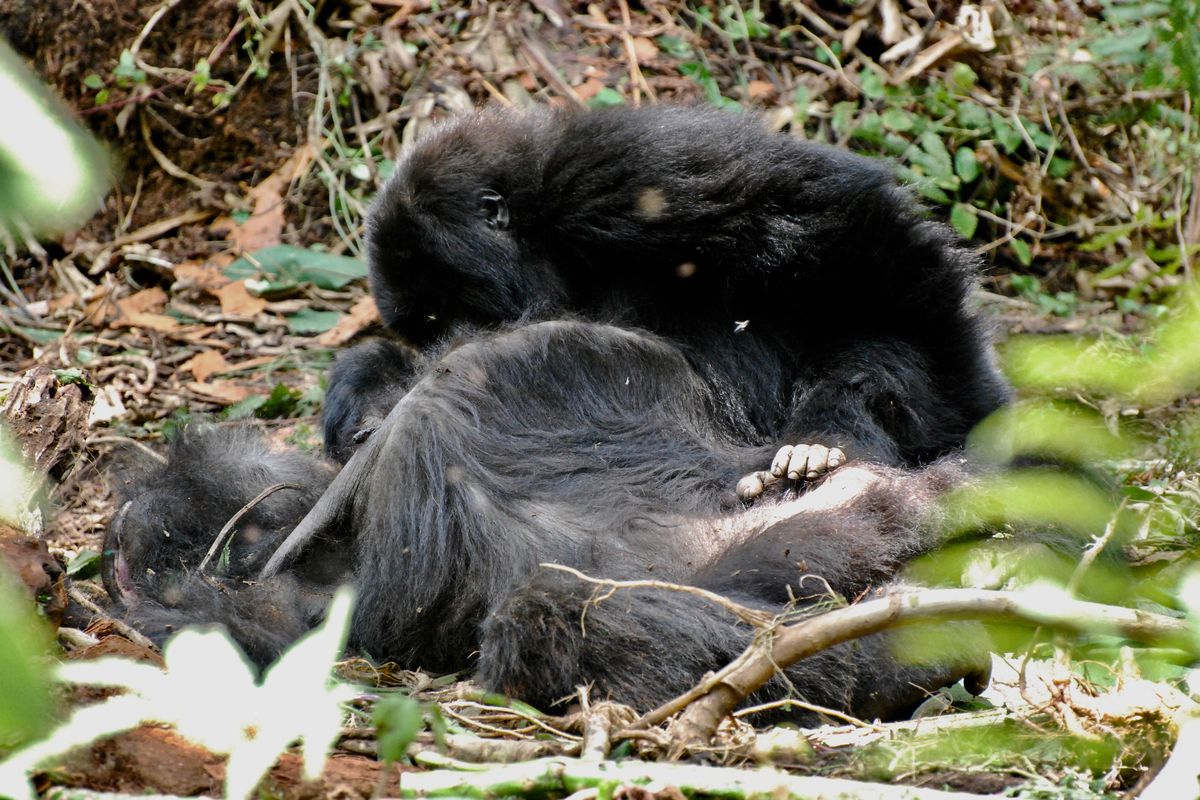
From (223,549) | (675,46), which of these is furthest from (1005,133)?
(223,549)

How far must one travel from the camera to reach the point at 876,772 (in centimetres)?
198

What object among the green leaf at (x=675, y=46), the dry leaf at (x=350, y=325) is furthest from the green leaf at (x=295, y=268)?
the green leaf at (x=675, y=46)

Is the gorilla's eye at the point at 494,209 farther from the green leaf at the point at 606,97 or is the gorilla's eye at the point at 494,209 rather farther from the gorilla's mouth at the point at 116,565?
the green leaf at the point at 606,97

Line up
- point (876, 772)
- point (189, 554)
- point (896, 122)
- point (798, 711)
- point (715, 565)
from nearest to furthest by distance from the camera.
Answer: point (876, 772) → point (798, 711) → point (715, 565) → point (189, 554) → point (896, 122)

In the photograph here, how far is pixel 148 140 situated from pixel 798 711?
5.45 metres

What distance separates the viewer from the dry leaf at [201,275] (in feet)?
20.6

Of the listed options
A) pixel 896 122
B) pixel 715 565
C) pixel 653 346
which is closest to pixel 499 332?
pixel 653 346

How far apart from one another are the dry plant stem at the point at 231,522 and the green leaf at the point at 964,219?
3.68 meters

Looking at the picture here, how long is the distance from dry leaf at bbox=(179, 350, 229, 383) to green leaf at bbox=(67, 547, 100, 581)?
1872mm

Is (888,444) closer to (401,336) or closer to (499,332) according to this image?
(499,332)

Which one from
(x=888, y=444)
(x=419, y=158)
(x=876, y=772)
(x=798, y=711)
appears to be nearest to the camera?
(x=876, y=772)

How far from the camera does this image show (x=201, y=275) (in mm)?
A: 6332

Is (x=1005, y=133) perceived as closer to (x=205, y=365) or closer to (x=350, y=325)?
(x=350, y=325)

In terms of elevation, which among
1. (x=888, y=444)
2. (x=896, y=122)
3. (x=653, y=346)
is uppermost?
(x=653, y=346)
